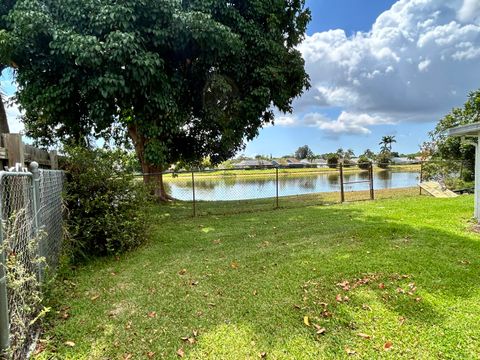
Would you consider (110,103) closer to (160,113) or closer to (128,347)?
(160,113)

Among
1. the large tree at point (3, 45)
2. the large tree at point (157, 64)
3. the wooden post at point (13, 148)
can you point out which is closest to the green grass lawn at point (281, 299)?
the wooden post at point (13, 148)

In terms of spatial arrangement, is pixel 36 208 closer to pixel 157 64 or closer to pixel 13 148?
pixel 13 148

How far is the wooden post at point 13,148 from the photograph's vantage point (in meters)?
3.13

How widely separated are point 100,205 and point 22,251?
2.31 metres

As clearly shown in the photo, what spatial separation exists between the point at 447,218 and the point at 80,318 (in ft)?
23.4

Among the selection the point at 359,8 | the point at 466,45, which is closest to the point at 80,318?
the point at 466,45

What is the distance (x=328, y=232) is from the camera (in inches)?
233

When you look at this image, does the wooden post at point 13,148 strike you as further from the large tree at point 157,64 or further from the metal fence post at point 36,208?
the large tree at point 157,64

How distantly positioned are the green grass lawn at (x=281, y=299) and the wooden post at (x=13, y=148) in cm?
140

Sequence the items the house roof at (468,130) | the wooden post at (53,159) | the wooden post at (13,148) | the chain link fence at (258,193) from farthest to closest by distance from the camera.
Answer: the chain link fence at (258,193), the house roof at (468,130), the wooden post at (53,159), the wooden post at (13,148)

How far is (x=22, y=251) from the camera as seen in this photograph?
2561mm

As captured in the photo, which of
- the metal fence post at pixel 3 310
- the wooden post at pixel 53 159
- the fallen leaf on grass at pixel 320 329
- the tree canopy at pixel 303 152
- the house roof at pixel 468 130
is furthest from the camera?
the tree canopy at pixel 303 152

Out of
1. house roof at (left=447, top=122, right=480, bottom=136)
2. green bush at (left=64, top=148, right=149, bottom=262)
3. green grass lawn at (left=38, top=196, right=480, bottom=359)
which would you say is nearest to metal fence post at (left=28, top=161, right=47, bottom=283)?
green grass lawn at (left=38, top=196, right=480, bottom=359)

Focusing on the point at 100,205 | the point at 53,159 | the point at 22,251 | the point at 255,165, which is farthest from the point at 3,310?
the point at 255,165
